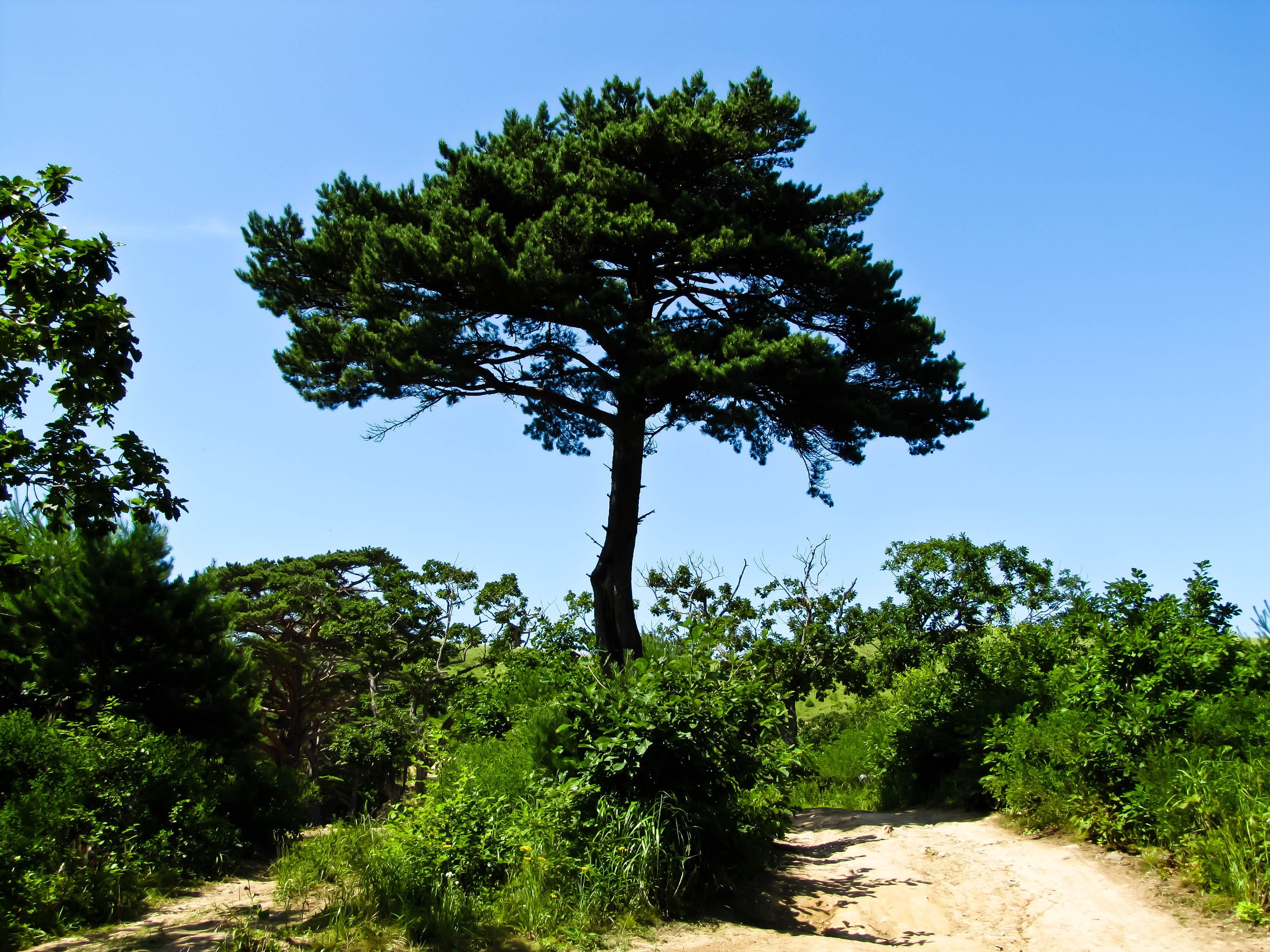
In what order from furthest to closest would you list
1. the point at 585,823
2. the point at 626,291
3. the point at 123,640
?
the point at 626,291
the point at 123,640
the point at 585,823

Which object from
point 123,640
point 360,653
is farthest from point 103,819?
point 360,653

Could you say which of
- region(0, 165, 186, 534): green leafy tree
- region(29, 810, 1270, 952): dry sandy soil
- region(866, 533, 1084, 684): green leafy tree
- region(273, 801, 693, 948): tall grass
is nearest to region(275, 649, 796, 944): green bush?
region(273, 801, 693, 948): tall grass

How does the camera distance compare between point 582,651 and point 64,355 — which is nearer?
point 64,355

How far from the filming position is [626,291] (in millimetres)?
11586

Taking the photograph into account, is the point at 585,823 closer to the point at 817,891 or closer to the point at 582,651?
the point at 817,891

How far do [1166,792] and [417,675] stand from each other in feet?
60.2

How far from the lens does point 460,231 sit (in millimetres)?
11188

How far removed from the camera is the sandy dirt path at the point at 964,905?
18.4 ft

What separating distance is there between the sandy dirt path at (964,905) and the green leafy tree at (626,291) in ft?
13.5

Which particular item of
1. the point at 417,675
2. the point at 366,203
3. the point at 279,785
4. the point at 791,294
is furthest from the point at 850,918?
the point at 417,675

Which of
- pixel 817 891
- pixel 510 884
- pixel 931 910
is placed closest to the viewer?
pixel 510 884

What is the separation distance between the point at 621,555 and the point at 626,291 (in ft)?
12.4

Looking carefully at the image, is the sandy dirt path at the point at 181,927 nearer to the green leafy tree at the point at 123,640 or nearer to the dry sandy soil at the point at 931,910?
the dry sandy soil at the point at 931,910

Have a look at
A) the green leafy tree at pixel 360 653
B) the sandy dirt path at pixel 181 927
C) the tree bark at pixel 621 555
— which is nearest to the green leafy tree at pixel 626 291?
the tree bark at pixel 621 555
